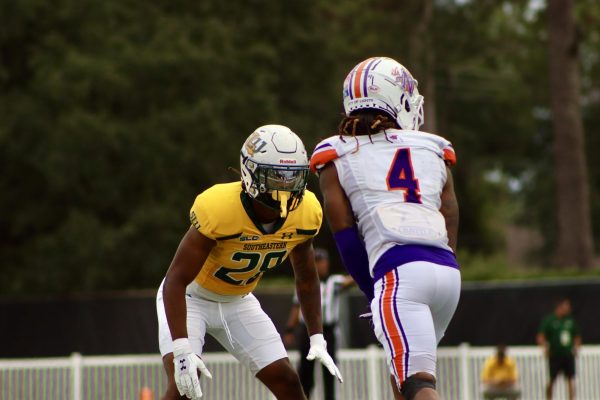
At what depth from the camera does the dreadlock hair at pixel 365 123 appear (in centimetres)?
558

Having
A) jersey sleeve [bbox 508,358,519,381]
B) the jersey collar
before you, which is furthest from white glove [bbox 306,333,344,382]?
jersey sleeve [bbox 508,358,519,381]

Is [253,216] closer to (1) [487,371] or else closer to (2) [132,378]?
(2) [132,378]

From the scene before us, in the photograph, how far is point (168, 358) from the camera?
6941 millimetres

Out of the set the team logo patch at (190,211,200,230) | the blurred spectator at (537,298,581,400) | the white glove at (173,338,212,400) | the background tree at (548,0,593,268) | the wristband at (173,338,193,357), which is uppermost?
the background tree at (548,0,593,268)

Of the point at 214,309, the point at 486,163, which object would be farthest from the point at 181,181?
the point at 214,309

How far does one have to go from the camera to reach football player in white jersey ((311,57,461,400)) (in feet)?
17.2

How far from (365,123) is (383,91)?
0.17 meters

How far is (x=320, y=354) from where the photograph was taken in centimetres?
685

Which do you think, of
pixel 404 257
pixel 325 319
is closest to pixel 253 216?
pixel 404 257

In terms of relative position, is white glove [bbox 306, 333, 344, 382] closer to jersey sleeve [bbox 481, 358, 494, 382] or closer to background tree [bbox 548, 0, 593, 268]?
jersey sleeve [bbox 481, 358, 494, 382]

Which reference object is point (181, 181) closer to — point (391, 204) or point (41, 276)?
point (41, 276)

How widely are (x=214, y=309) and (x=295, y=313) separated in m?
8.32

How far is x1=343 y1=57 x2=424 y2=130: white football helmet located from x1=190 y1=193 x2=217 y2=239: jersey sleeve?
4.14 ft

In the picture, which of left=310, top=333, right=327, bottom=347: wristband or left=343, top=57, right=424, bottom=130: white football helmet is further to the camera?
left=310, top=333, right=327, bottom=347: wristband
